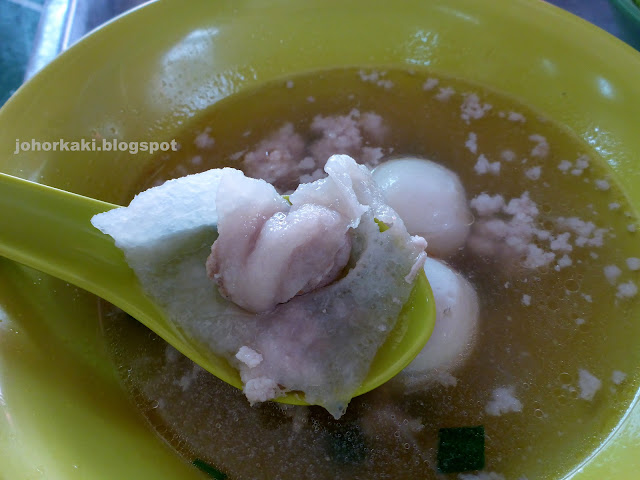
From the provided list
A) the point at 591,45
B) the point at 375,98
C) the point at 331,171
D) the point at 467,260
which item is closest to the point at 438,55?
the point at 375,98

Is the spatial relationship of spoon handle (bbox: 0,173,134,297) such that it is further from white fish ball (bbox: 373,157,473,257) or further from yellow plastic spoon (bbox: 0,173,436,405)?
white fish ball (bbox: 373,157,473,257)

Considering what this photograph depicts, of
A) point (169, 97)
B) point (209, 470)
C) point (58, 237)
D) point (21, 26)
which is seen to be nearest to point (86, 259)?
point (58, 237)

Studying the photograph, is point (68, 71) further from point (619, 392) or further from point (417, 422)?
point (619, 392)

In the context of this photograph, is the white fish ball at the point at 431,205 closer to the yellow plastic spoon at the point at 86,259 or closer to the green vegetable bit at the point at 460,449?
the yellow plastic spoon at the point at 86,259

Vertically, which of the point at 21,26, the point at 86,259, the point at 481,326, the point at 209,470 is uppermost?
the point at 481,326

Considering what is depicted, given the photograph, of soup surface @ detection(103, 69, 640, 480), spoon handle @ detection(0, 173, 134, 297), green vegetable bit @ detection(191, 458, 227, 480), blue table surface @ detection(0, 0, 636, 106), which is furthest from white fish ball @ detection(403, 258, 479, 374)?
blue table surface @ detection(0, 0, 636, 106)

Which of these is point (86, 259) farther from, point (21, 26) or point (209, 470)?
point (21, 26)
